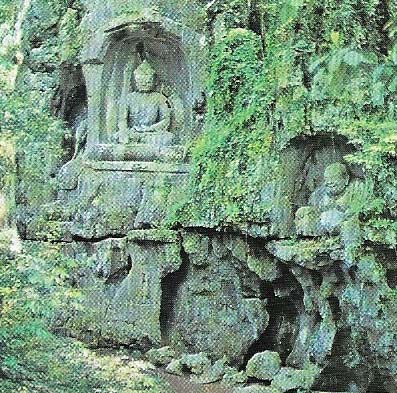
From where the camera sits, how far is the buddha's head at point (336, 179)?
6.24 meters

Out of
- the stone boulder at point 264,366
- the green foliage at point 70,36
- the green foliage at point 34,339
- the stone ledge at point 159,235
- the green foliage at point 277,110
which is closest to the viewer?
the green foliage at point 34,339

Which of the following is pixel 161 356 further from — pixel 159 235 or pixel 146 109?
pixel 146 109

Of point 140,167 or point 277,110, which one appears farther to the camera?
point 140,167

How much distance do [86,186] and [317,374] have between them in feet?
9.12

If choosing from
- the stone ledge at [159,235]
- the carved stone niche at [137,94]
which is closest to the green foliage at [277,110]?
the stone ledge at [159,235]

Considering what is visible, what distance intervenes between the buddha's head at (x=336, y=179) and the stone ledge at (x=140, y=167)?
1527 mm

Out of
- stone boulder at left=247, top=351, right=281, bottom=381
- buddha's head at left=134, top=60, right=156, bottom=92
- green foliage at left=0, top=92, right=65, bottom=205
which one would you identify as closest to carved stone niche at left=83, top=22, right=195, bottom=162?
buddha's head at left=134, top=60, right=156, bottom=92

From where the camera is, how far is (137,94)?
7770mm

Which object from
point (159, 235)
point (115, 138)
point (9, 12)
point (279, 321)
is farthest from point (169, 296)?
point (9, 12)

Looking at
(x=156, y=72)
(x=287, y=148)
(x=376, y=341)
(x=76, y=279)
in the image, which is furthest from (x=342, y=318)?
(x=156, y=72)

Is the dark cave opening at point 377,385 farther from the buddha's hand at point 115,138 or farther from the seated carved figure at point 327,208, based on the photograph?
the buddha's hand at point 115,138

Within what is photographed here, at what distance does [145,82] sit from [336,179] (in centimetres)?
232

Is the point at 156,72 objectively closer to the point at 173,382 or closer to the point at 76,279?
the point at 76,279

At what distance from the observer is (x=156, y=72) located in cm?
782
